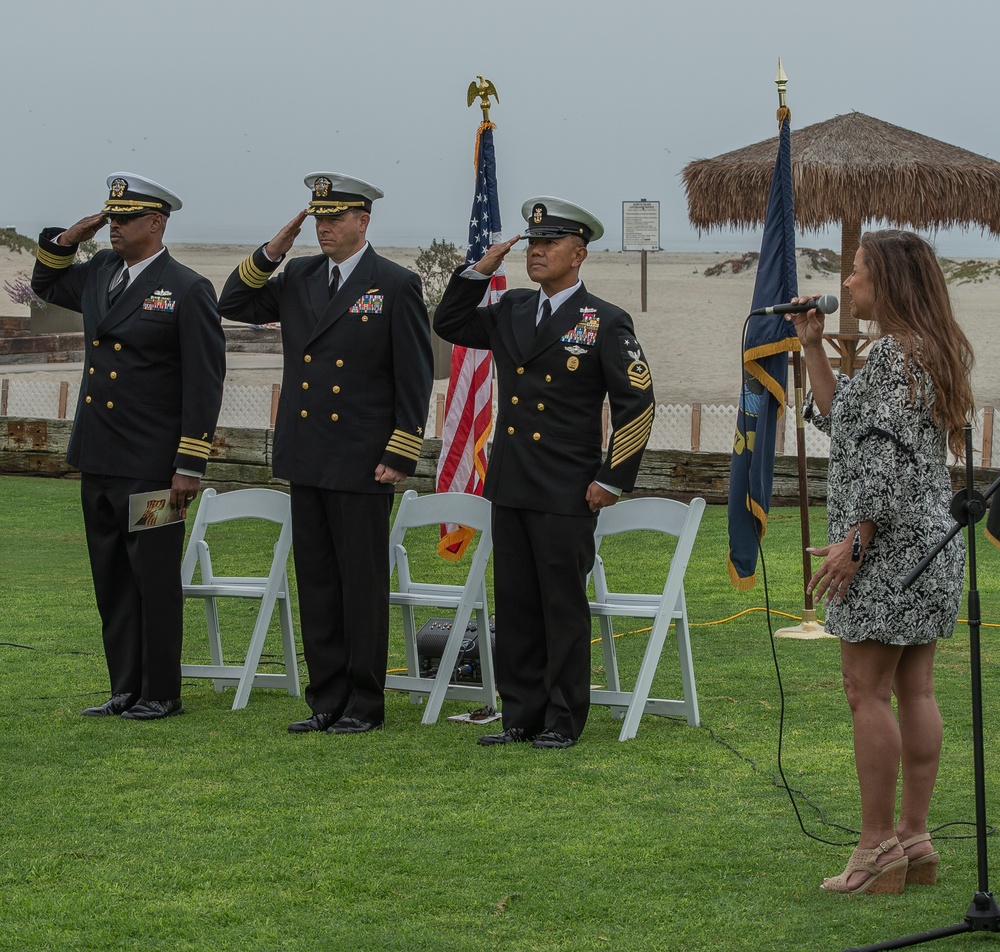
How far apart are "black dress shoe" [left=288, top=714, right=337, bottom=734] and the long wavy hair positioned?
115 inches

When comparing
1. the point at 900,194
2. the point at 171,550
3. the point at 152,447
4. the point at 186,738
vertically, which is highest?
the point at 900,194

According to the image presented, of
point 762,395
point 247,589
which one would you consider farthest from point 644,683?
point 762,395

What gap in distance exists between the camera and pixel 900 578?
4.00 m

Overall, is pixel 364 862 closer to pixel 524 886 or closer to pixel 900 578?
pixel 524 886

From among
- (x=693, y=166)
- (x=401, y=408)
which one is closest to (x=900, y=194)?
(x=693, y=166)

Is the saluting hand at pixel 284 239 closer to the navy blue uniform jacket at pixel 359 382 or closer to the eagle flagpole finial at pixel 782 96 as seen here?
the navy blue uniform jacket at pixel 359 382

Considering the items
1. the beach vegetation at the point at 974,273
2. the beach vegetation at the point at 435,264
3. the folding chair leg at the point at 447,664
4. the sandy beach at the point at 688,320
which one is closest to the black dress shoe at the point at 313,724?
the folding chair leg at the point at 447,664

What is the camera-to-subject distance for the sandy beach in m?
27.1

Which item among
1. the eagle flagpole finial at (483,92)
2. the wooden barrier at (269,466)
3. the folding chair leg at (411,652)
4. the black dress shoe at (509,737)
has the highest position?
the eagle flagpole finial at (483,92)

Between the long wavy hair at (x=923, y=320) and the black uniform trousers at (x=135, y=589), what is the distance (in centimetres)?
328

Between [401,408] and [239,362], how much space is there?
25.0 m

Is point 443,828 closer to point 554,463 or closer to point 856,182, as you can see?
point 554,463

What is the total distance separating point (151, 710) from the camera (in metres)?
6.30

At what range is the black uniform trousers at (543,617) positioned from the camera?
5.89 m
